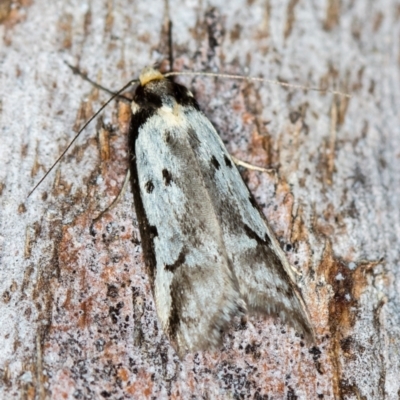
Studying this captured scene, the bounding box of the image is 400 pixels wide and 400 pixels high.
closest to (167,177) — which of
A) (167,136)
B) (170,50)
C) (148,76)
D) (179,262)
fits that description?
(167,136)

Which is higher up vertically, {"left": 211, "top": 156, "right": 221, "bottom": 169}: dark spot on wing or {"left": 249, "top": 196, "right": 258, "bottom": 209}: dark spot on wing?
{"left": 211, "top": 156, "right": 221, "bottom": 169}: dark spot on wing

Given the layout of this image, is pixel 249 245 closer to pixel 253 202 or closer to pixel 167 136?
pixel 253 202

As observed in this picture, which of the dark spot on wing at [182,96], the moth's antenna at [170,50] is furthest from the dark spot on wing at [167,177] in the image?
the moth's antenna at [170,50]

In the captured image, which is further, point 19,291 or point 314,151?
point 314,151

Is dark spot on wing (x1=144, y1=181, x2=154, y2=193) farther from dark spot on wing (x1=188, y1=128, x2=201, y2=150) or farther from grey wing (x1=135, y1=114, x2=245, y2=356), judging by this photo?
dark spot on wing (x1=188, y1=128, x2=201, y2=150)

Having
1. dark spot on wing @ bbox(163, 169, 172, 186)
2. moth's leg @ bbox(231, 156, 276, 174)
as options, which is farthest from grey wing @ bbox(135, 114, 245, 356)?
moth's leg @ bbox(231, 156, 276, 174)

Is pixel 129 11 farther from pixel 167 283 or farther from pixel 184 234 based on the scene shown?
pixel 167 283

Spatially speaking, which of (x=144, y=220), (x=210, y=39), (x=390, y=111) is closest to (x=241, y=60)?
(x=210, y=39)
